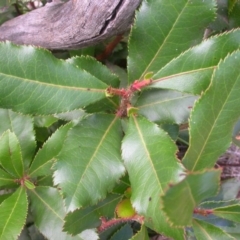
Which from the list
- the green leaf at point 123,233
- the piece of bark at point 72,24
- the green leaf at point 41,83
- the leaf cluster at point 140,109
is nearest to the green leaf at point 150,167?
the leaf cluster at point 140,109

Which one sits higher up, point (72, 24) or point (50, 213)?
point (72, 24)

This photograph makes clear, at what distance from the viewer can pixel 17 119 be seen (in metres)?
0.82

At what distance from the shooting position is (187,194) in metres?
0.46

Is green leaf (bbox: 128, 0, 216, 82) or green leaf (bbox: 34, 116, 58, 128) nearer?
green leaf (bbox: 128, 0, 216, 82)

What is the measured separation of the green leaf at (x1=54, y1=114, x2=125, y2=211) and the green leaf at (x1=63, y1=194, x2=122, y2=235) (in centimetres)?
12

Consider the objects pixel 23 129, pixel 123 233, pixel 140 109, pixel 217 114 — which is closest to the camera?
pixel 217 114

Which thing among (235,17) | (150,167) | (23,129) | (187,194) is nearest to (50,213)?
(23,129)

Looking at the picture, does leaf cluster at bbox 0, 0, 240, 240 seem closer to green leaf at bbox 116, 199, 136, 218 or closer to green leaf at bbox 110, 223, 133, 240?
green leaf at bbox 116, 199, 136, 218

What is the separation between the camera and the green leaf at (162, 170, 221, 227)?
1.40ft

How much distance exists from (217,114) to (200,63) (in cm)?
10

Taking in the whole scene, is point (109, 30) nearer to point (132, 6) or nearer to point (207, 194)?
point (132, 6)

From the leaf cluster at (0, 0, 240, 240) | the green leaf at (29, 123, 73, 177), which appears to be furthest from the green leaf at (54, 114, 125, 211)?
the green leaf at (29, 123, 73, 177)

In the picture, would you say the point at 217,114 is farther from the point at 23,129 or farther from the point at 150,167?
the point at 23,129

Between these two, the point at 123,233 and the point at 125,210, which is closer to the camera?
the point at 125,210
